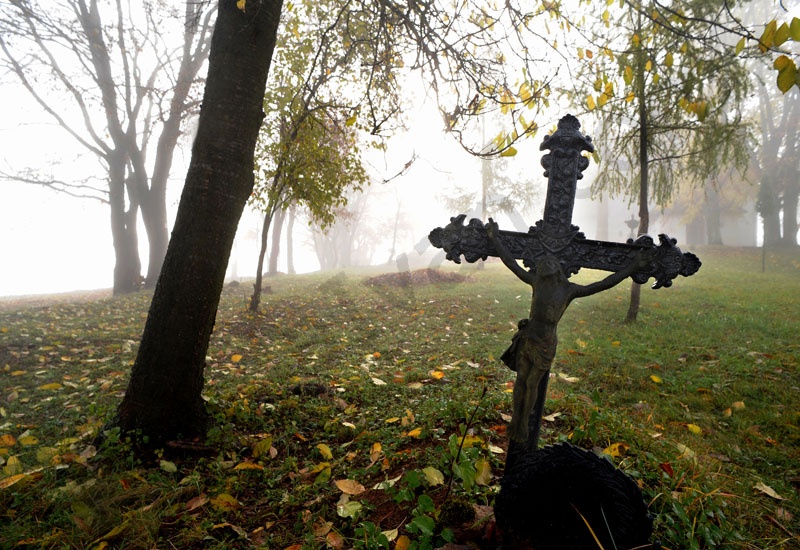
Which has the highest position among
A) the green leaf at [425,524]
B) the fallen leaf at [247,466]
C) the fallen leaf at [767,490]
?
the green leaf at [425,524]

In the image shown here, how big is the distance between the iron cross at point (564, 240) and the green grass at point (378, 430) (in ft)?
4.16

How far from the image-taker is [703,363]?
5.54 meters

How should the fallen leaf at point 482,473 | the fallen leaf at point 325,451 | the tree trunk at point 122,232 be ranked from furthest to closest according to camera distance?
1. the tree trunk at point 122,232
2. the fallen leaf at point 325,451
3. the fallen leaf at point 482,473

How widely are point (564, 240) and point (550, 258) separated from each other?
168 mm

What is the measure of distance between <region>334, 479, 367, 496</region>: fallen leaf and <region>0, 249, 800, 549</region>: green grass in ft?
0.08

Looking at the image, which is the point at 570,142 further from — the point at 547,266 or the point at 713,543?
the point at 713,543

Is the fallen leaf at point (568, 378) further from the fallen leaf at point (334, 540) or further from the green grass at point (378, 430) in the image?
the fallen leaf at point (334, 540)

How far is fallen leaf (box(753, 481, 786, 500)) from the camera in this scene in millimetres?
2676

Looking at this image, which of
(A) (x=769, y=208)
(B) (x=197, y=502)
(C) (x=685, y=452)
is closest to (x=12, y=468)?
(B) (x=197, y=502)

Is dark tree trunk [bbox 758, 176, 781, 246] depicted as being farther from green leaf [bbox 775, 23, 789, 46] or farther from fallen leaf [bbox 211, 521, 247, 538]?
fallen leaf [bbox 211, 521, 247, 538]

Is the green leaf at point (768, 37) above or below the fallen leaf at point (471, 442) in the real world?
above

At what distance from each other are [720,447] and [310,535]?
3.47 meters

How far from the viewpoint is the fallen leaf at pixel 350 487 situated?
2676 millimetres

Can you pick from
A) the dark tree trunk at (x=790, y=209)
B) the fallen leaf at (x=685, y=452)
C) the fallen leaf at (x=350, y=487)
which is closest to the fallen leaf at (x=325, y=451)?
the fallen leaf at (x=350, y=487)
